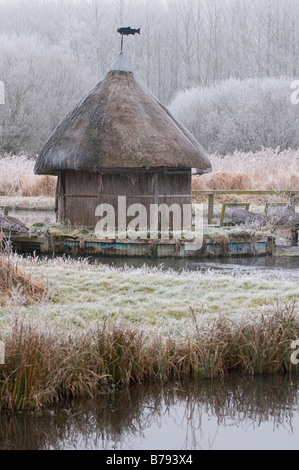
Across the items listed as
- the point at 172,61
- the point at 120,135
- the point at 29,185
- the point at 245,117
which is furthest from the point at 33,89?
the point at 120,135

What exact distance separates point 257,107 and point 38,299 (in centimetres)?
3280

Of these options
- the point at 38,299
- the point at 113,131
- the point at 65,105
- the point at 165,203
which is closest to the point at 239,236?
the point at 165,203

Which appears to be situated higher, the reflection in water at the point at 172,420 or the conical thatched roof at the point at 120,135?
the conical thatched roof at the point at 120,135

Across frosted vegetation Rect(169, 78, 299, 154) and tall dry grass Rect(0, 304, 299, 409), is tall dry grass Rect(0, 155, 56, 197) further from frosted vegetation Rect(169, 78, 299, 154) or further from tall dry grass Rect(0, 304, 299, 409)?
tall dry grass Rect(0, 304, 299, 409)

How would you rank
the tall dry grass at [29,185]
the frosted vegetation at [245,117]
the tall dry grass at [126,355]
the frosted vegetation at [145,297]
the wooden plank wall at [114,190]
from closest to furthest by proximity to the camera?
1. the tall dry grass at [126,355]
2. the frosted vegetation at [145,297]
3. the wooden plank wall at [114,190]
4. the tall dry grass at [29,185]
5. the frosted vegetation at [245,117]

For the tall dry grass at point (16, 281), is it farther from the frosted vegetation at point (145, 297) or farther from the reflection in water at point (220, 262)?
the reflection in water at point (220, 262)

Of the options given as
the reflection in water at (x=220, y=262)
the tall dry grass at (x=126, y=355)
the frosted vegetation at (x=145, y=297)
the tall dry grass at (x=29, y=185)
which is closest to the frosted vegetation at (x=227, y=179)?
the tall dry grass at (x=29, y=185)

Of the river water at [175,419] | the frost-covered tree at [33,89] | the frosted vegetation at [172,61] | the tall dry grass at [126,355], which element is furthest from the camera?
the frost-covered tree at [33,89]

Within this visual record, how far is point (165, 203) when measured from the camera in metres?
15.4

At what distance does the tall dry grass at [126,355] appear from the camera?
16.8ft

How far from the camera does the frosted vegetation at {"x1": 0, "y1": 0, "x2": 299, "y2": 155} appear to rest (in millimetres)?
38812

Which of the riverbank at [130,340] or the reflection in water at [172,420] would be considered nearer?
the reflection in water at [172,420]

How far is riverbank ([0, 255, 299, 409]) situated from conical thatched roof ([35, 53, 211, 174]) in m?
7.16

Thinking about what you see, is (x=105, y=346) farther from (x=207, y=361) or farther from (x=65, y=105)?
(x=65, y=105)
